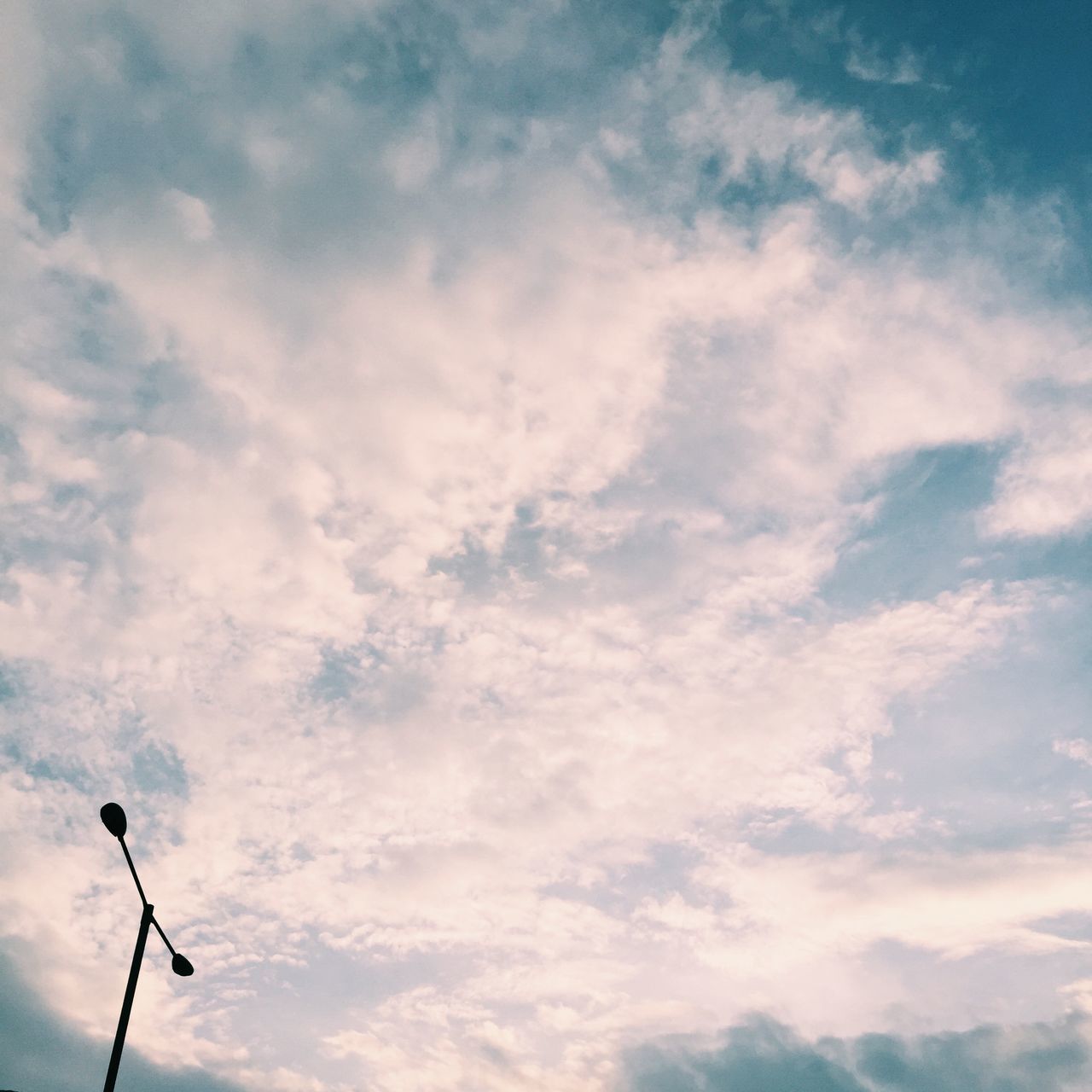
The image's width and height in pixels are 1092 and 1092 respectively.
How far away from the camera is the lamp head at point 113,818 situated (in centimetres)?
1472

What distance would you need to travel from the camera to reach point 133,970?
53.1ft

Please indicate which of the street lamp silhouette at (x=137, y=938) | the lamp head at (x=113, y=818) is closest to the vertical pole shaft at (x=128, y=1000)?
the street lamp silhouette at (x=137, y=938)

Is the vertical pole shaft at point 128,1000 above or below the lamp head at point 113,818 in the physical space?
below

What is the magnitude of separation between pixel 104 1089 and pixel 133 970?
209 cm

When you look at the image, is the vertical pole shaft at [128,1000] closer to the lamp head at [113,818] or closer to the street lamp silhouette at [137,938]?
the street lamp silhouette at [137,938]

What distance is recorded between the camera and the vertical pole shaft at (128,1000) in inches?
591

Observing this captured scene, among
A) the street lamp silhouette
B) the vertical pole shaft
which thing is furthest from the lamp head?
the vertical pole shaft

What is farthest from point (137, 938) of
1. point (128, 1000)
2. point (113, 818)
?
point (113, 818)

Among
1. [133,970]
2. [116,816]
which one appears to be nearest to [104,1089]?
[133,970]

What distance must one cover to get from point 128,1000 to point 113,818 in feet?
14.3

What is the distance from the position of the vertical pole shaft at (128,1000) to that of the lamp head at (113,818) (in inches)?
125

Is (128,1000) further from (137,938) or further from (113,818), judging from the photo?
(113,818)

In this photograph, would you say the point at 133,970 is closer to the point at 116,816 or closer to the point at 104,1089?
the point at 104,1089

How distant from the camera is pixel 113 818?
48.6 feet
